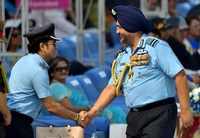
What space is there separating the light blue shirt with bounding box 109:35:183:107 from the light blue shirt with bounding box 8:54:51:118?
35.2 inches

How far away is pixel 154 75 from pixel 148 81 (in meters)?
0.07

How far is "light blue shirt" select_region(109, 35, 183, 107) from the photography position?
295 inches

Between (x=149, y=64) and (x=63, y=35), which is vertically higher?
(x=149, y=64)

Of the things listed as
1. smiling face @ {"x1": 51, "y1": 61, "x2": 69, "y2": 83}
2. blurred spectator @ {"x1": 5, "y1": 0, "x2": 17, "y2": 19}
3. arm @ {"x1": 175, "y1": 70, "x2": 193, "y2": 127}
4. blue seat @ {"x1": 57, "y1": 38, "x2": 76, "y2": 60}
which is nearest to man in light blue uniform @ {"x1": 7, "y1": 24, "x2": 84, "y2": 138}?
arm @ {"x1": 175, "y1": 70, "x2": 193, "y2": 127}

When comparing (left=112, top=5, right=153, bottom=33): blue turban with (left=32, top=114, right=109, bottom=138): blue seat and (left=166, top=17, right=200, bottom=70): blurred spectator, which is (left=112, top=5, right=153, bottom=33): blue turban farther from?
(left=166, top=17, right=200, bottom=70): blurred spectator

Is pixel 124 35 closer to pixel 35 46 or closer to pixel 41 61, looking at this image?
pixel 41 61

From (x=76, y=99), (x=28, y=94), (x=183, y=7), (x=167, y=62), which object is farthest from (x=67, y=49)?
(x=167, y=62)

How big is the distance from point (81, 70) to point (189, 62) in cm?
163

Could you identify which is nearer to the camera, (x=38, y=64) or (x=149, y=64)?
(x=149, y=64)

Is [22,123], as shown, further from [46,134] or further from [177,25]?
[177,25]

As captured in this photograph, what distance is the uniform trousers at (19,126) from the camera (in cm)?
808

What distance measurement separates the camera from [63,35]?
56.0ft

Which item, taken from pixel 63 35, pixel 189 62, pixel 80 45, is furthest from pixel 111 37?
pixel 189 62

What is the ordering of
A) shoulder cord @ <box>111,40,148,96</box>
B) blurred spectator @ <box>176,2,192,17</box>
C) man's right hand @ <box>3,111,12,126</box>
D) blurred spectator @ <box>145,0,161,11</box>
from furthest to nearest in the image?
blurred spectator @ <box>176,2,192,17</box>, blurred spectator @ <box>145,0,161,11</box>, man's right hand @ <box>3,111,12,126</box>, shoulder cord @ <box>111,40,148,96</box>
